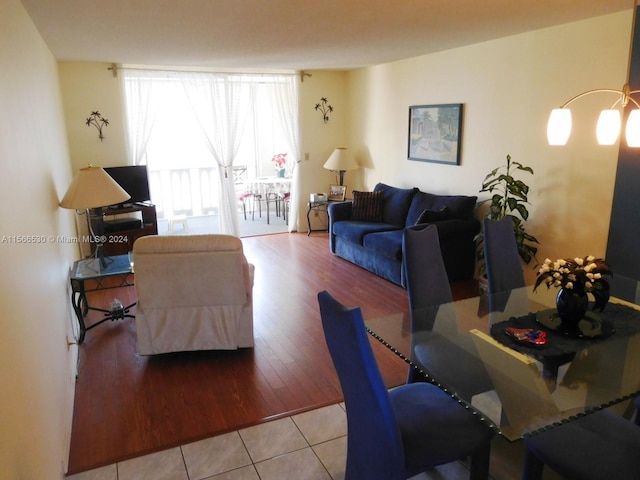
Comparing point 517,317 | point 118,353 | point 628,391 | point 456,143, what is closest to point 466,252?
point 456,143

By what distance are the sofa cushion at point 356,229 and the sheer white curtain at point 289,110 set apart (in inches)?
65.5

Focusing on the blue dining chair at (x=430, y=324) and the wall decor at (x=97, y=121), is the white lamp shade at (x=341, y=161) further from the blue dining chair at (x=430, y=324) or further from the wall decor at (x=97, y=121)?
the blue dining chair at (x=430, y=324)

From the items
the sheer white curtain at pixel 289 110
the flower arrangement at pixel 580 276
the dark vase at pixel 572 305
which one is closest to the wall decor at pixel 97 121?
the sheer white curtain at pixel 289 110

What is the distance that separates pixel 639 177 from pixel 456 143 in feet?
6.70

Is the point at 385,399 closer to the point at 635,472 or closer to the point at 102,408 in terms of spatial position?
the point at 635,472

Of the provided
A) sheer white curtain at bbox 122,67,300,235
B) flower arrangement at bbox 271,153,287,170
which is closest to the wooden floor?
sheer white curtain at bbox 122,67,300,235

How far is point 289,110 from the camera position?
22.9ft

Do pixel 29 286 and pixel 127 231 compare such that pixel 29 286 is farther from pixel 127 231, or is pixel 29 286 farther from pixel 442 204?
pixel 442 204

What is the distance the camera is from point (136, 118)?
241 inches

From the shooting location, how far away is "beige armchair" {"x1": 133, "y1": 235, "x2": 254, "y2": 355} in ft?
10.3

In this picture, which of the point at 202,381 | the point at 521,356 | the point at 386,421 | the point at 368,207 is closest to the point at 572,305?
the point at 521,356

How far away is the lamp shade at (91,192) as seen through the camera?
3562 millimetres

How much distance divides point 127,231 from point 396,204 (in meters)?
3.34

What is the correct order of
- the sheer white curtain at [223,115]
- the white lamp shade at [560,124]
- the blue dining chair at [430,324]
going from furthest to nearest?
the sheer white curtain at [223,115], the white lamp shade at [560,124], the blue dining chair at [430,324]
